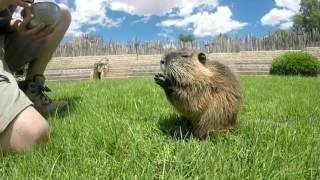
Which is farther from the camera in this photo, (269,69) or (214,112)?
(269,69)

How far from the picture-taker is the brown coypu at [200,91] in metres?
3.37

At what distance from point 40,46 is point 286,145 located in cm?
295

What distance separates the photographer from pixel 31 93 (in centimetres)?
453

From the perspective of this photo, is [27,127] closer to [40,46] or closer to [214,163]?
[214,163]

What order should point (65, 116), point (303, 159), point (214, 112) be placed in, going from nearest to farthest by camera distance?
point (303, 159), point (214, 112), point (65, 116)

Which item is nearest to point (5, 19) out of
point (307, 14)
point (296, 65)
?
point (296, 65)

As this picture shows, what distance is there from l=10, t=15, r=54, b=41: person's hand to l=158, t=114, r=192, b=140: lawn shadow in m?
1.43

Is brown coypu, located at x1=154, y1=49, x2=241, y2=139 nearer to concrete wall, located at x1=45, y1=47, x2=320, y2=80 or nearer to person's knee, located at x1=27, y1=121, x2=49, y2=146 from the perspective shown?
person's knee, located at x1=27, y1=121, x2=49, y2=146

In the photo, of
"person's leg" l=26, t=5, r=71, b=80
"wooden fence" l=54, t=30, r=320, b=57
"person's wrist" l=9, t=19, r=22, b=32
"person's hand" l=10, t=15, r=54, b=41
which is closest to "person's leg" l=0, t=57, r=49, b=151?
"person's hand" l=10, t=15, r=54, b=41

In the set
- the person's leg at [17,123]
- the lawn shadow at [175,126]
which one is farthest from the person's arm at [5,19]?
the lawn shadow at [175,126]

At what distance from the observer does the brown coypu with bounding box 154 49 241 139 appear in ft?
11.0

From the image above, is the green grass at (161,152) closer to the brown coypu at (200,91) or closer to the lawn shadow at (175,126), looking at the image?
the lawn shadow at (175,126)

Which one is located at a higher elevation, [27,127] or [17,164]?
[27,127]

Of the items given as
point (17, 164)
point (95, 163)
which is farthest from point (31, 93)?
point (95, 163)
